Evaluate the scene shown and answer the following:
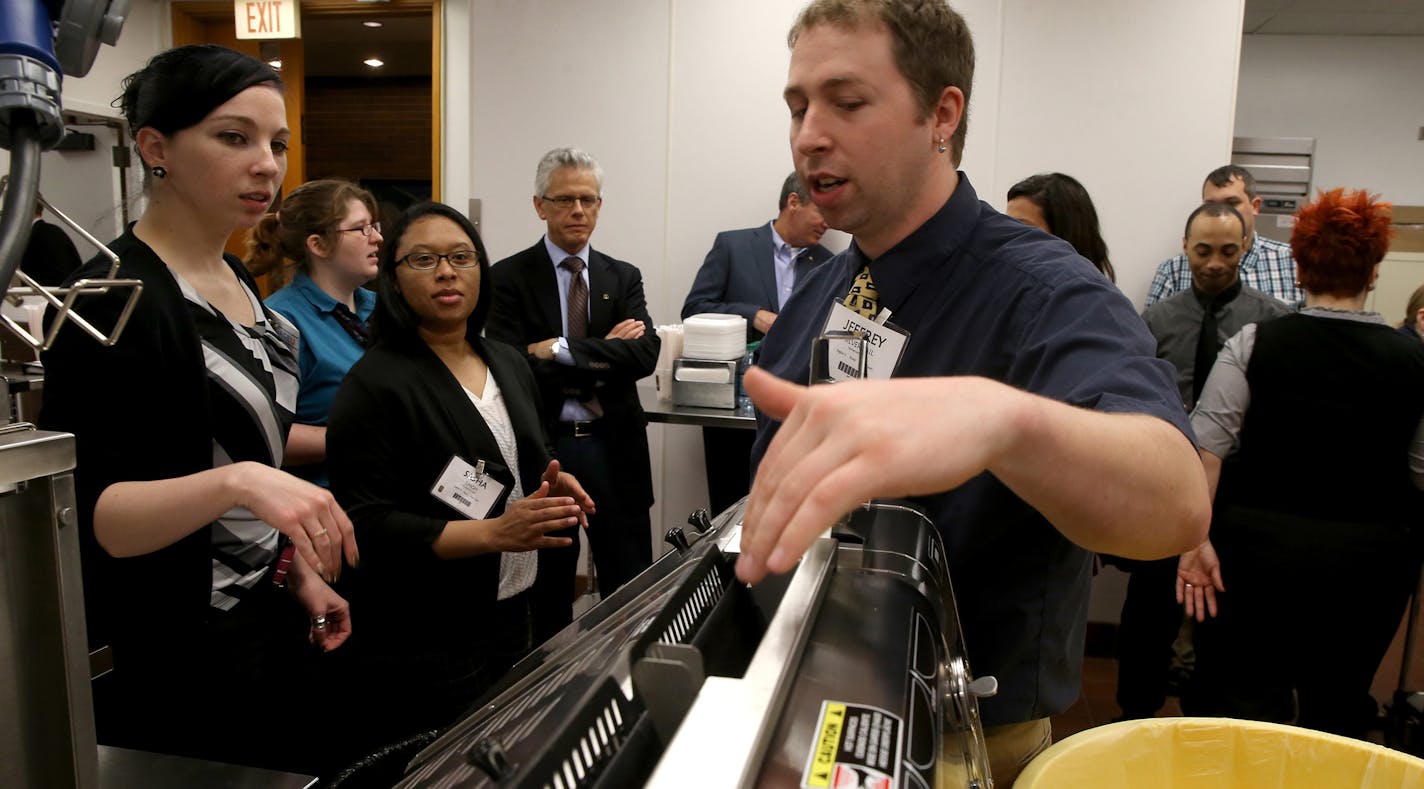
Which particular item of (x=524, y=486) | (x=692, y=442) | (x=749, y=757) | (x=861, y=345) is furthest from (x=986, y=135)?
(x=749, y=757)

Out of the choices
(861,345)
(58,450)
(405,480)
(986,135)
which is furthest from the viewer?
(986,135)

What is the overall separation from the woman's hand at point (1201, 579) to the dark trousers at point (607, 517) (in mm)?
1807

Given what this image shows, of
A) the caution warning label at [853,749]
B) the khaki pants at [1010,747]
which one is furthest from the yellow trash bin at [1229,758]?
the caution warning label at [853,749]

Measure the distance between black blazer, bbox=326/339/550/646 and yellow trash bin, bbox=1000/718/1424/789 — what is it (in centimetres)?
118

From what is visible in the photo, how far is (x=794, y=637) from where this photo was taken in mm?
626

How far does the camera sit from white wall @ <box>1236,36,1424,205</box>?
6246mm

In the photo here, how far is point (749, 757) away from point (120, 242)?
135 centimetres

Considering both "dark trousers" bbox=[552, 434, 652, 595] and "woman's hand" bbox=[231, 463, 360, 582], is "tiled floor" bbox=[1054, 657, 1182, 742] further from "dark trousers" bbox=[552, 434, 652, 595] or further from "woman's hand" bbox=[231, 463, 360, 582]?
"woman's hand" bbox=[231, 463, 360, 582]

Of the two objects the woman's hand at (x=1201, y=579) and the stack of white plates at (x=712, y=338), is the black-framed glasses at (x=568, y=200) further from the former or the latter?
the woman's hand at (x=1201, y=579)

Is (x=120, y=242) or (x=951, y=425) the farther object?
(x=120, y=242)

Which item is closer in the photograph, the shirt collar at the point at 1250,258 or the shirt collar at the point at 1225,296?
the shirt collar at the point at 1225,296

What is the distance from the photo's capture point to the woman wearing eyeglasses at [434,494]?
167cm

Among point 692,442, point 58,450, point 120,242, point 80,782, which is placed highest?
point 120,242

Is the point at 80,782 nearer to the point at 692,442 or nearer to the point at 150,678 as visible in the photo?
the point at 150,678
